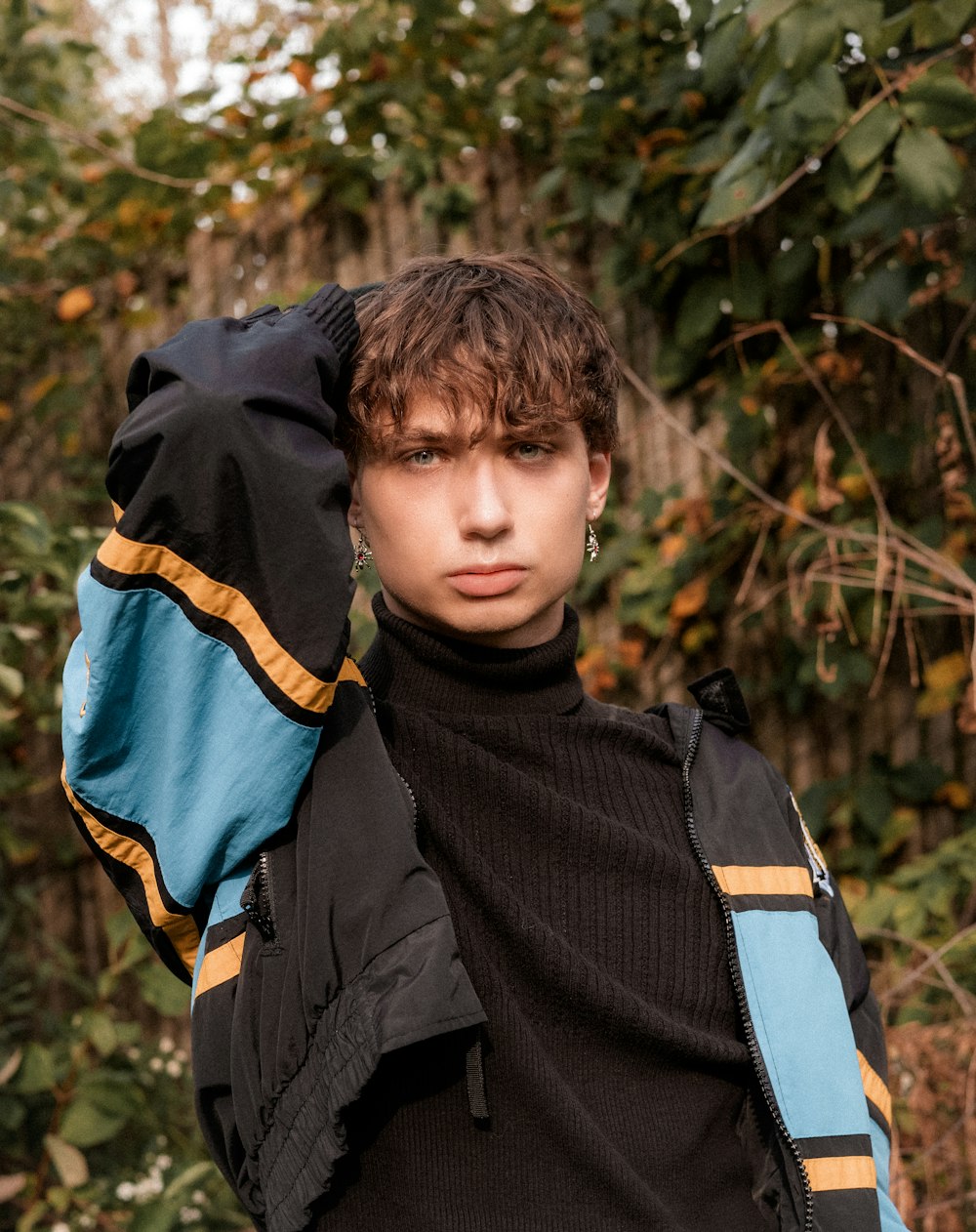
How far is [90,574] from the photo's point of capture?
1.13m

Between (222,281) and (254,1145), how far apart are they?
9.51 feet

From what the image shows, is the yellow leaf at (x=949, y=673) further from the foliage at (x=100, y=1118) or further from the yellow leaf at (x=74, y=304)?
the yellow leaf at (x=74, y=304)

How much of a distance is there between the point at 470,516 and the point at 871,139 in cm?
131

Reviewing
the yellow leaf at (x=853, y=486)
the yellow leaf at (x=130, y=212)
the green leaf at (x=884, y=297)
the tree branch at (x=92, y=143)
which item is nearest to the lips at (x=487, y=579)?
the green leaf at (x=884, y=297)

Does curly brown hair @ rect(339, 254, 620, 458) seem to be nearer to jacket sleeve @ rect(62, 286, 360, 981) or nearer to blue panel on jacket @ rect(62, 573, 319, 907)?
jacket sleeve @ rect(62, 286, 360, 981)

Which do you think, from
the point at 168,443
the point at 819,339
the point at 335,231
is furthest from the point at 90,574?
the point at 335,231

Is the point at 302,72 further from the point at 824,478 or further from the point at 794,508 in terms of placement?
the point at 824,478

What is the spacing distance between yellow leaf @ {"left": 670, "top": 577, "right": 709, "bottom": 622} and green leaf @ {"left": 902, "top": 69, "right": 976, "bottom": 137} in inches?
45.3

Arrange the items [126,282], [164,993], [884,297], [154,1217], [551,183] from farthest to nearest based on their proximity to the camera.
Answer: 1. [126,282]
2. [551,183]
3. [164,993]
4. [154,1217]
5. [884,297]

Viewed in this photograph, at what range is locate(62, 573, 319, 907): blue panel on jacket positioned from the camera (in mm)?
1122

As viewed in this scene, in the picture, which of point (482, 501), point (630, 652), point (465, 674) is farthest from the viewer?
point (630, 652)

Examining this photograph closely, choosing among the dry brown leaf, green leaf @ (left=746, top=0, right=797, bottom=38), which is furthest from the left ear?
the dry brown leaf

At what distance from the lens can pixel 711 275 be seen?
2.91 meters

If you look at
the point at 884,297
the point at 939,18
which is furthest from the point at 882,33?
the point at 884,297
